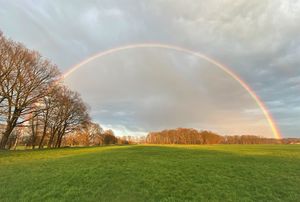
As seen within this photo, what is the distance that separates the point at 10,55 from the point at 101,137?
86.5m

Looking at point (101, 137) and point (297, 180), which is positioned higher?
point (101, 137)

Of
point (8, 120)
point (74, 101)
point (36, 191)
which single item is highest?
point (74, 101)

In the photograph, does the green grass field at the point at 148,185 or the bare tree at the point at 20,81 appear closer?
the green grass field at the point at 148,185

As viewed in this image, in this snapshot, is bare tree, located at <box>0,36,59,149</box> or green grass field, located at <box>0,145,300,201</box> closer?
green grass field, located at <box>0,145,300,201</box>

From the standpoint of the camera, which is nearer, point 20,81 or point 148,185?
point 148,185

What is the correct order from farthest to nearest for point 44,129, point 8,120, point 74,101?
point 74,101 → point 44,129 → point 8,120

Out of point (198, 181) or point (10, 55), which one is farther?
point (10, 55)

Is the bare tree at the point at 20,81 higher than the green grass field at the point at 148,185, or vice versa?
the bare tree at the point at 20,81

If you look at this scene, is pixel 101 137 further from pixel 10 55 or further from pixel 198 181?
pixel 198 181

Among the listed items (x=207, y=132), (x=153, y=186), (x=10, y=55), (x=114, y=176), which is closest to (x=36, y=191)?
(x=114, y=176)

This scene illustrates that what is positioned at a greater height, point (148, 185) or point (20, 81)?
point (20, 81)

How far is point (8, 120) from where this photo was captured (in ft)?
118

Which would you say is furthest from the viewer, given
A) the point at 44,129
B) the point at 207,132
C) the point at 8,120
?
the point at 207,132

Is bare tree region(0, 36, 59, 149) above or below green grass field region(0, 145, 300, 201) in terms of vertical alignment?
above
